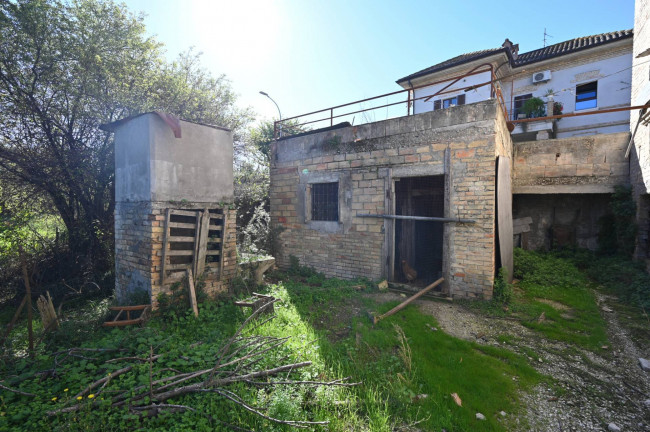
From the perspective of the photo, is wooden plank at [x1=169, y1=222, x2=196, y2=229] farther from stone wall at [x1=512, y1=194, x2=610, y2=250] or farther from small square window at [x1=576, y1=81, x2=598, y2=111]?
small square window at [x1=576, y1=81, x2=598, y2=111]

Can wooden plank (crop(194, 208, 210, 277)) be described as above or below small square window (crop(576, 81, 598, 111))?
below

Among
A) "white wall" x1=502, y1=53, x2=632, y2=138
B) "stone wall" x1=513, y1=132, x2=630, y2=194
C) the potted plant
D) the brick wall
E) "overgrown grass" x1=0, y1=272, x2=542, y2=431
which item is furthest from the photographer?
"white wall" x1=502, y1=53, x2=632, y2=138

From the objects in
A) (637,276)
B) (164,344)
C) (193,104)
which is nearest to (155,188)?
(164,344)

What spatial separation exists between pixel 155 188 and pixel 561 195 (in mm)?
12254

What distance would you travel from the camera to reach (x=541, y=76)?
575 inches

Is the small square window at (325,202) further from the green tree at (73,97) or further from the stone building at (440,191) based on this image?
the green tree at (73,97)

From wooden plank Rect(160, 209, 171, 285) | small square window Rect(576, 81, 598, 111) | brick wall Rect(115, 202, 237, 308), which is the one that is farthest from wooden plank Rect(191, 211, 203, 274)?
small square window Rect(576, 81, 598, 111)

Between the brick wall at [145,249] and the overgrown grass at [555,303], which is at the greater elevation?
the brick wall at [145,249]

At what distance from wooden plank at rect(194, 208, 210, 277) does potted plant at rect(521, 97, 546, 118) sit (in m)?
14.2

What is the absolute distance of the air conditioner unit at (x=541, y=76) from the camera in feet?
47.3

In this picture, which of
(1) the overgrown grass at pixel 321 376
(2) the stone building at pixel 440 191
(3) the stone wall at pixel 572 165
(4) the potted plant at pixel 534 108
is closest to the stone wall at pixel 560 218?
(2) the stone building at pixel 440 191

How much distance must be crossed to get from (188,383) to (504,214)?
6859 millimetres

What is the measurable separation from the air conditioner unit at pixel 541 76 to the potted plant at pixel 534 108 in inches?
123

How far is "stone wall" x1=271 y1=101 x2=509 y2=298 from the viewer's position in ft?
18.8
